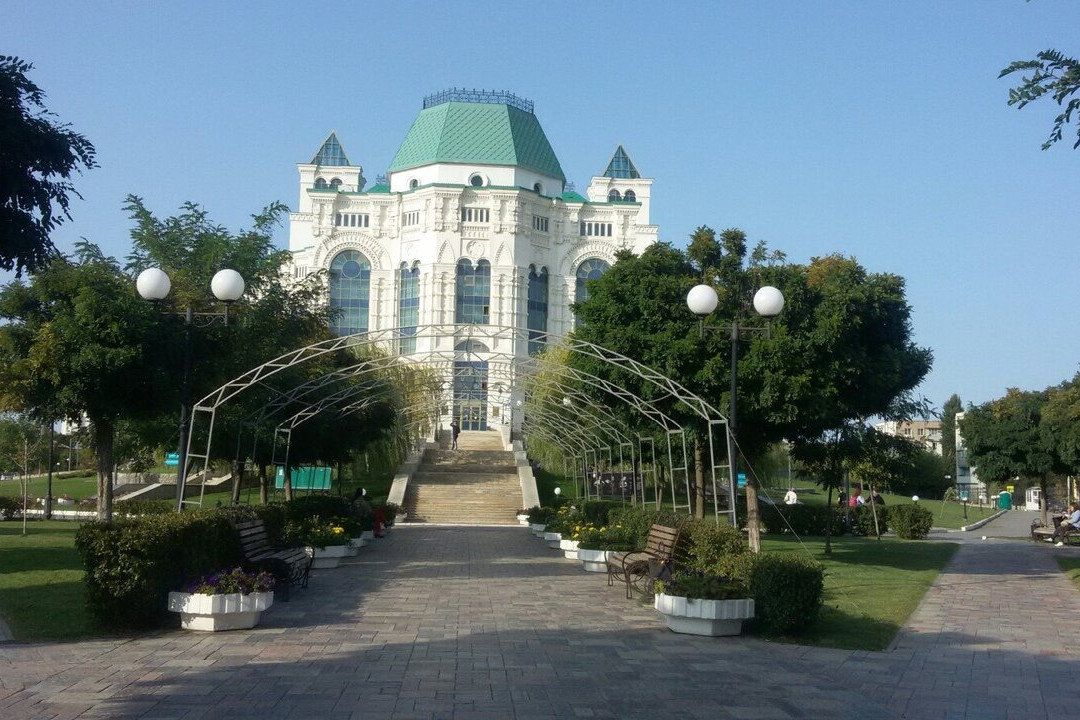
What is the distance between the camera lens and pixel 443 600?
14984 millimetres

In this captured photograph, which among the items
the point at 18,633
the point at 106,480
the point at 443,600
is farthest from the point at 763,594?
the point at 106,480

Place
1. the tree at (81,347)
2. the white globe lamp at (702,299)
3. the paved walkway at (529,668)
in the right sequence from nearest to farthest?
1. the paved walkway at (529,668)
2. the white globe lamp at (702,299)
3. the tree at (81,347)

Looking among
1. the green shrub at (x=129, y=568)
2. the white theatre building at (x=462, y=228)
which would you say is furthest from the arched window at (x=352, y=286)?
the green shrub at (x=129, y=568)

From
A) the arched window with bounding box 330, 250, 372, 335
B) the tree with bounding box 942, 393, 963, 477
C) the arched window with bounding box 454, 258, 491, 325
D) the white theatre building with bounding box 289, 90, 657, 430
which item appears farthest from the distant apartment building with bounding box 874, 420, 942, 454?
the arched window with bounding box 330, 250, 372, 335

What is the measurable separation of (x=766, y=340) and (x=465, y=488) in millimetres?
29686

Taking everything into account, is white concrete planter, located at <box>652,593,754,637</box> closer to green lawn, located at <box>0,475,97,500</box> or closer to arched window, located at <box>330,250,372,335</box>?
green lawn, located at <box>0,475,97,500</box>

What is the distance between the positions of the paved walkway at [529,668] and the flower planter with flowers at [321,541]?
5.18 meters

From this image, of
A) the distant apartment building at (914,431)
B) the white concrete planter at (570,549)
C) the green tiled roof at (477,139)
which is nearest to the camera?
the white concrete planter at (570,549)

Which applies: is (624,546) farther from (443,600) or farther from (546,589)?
(443,600)

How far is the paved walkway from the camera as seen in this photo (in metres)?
8.01

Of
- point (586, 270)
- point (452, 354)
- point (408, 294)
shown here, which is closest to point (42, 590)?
point (452, 354)

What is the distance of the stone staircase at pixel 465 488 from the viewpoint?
43.2 m

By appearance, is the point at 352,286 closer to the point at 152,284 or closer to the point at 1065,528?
the point at 1065,528

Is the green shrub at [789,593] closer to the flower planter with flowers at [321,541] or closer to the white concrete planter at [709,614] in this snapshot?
the white concrete planter at [709,614]
